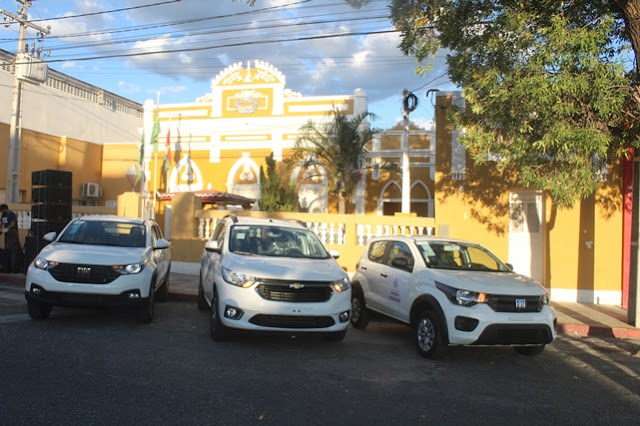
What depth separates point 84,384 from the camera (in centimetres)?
530

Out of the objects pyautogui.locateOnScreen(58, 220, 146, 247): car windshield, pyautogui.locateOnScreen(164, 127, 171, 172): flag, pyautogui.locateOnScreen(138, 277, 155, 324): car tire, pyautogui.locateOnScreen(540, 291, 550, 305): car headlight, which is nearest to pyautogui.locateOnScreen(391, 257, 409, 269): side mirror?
pyautogui.locateOnScreen(540, 291, 550, 305): car headlight

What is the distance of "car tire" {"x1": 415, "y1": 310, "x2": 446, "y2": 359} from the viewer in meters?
6.96

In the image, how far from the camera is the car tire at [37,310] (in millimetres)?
8133

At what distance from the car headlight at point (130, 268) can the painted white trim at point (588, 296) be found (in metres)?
9.46

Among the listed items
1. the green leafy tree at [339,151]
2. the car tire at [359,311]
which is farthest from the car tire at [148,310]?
the green leafy tree at [339,151]

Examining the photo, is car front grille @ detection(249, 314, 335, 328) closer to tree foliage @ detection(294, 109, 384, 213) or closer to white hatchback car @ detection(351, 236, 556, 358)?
white hatchback car @ detection(351, 236, 556, 358)

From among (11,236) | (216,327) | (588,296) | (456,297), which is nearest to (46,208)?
(11,236)

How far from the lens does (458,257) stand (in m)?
8.23

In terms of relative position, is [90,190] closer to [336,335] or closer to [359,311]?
[359,311]

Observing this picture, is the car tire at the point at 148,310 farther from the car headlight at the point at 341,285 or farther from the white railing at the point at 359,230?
the white railing at the point at 359,230

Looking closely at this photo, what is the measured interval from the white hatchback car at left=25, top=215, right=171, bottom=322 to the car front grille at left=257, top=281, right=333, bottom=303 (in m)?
2.13

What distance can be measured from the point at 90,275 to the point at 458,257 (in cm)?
529

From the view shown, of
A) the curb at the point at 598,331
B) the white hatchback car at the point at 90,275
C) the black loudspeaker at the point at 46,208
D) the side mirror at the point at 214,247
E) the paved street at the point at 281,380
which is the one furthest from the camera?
the black loudspeaker at the point at 46,208

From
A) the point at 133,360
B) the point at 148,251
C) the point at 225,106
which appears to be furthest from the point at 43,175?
the point at 225,106
